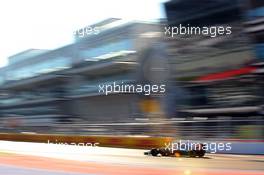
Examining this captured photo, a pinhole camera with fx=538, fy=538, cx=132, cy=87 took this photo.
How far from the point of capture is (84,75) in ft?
18.1

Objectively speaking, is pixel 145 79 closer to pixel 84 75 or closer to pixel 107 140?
pixel 84 75

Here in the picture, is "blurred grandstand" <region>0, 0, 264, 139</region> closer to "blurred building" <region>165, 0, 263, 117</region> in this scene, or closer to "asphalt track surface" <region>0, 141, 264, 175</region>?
"blurred building" <region>165, 0, 263, 117</region>

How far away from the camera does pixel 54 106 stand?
6.26m

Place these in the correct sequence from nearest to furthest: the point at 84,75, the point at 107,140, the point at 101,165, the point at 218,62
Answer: the point at 101,165, the point at 84,75, the point at 107,140, the point at 218,62

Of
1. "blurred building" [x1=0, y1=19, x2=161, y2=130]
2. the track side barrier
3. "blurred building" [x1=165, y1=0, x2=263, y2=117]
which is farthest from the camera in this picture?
"blurred building" [x1=165, y1=0, x2=263, y2=117]

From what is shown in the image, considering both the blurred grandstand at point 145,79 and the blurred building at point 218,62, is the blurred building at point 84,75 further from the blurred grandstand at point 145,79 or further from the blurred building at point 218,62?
the blurred building at point 218,62

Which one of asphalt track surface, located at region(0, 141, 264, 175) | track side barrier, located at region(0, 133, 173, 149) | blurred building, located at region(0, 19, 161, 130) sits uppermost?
blurred building, located at region(0, 19, 161, 130)

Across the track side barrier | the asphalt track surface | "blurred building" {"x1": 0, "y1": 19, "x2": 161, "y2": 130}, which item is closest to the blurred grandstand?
"blurred building" {"x1": 0, "y1": 19, "x2": 161, "y2": 130}

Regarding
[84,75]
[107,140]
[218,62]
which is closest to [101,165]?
[84,75]

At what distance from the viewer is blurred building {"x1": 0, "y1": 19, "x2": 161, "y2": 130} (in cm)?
529

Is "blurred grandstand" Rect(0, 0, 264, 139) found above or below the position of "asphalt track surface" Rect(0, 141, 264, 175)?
above

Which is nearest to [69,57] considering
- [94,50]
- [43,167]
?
[94,50]

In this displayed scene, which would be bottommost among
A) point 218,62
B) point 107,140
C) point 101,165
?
point 101,165

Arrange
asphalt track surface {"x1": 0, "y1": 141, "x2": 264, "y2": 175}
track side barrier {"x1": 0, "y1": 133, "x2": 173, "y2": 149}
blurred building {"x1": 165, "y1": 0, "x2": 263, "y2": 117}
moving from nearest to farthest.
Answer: asphalt track surface {"x1": 0, "y1": 141, "x2": 264, "y2": 175}, track side barrier {"x1": 0, "y1": 133, "x2": 173, "y2": 149}, blurred building {"x1": 165, "y1": 0, "x2": 263, "y2": 117}
